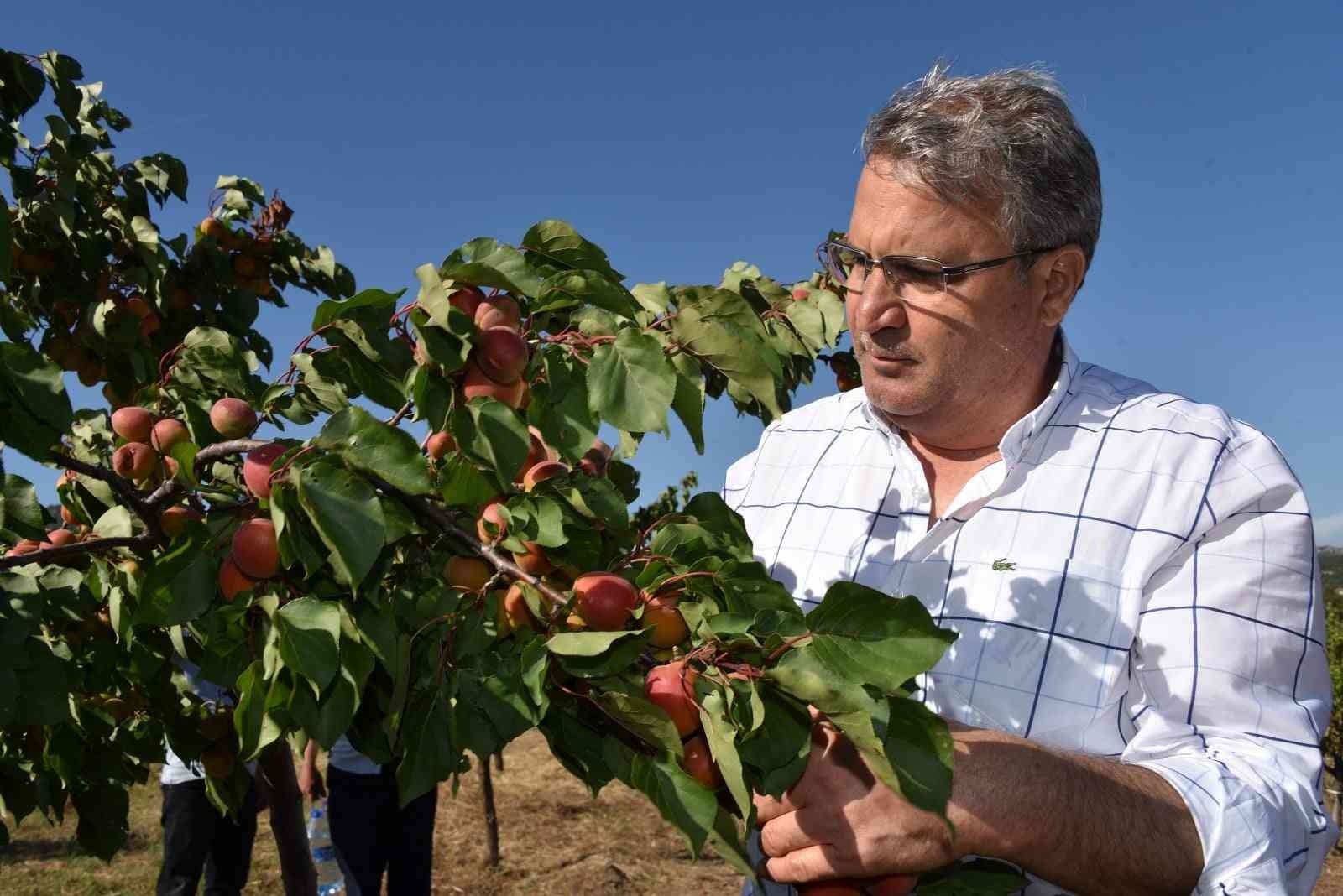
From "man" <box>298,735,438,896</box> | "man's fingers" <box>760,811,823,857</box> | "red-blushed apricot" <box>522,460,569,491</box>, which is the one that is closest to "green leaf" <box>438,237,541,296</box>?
"red-blushed apricot" <box>522,460,569,491</box>

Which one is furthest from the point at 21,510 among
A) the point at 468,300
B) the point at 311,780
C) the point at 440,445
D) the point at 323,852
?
the point at 323,852

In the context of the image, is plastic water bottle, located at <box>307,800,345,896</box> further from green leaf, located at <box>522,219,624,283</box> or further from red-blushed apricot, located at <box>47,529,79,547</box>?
green leaf, located at <box>522,219,624,283</box>

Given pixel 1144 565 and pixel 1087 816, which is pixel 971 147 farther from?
pixel 1087 816

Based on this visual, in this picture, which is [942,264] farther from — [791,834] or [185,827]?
[185,827]

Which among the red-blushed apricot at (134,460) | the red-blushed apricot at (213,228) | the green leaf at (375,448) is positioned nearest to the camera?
the green leaf at (375,448)

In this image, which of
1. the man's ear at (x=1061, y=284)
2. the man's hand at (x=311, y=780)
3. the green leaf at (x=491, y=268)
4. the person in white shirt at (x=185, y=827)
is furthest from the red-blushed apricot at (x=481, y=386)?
the man's hand at (x=311, y=780)

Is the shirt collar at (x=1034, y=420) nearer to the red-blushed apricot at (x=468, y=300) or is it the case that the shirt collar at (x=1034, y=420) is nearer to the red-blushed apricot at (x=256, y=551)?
the red-blushed apricot at (x=468, y=300)

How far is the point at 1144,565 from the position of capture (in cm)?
157

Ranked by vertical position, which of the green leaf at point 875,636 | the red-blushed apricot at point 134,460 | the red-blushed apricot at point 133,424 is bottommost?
the green leaf at point 875,636

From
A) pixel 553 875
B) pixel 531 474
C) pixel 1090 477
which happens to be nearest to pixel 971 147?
pixel 1090 477

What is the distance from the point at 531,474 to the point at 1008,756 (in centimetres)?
77

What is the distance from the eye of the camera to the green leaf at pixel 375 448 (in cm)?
118

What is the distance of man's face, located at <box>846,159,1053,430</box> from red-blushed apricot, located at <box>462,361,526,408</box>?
0.78 meters

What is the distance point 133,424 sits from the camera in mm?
1925
